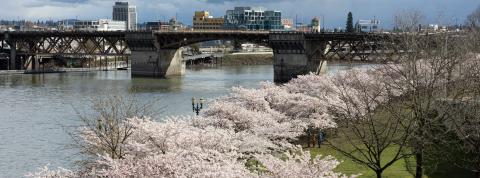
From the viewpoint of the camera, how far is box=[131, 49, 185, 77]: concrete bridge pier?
122 meters

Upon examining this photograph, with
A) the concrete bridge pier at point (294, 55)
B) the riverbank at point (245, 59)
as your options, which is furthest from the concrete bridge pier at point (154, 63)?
the riverbank at point (245, 59)

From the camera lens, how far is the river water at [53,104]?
133 feet

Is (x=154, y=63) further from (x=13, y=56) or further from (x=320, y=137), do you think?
(x=320, y=137)

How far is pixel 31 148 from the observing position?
142ft

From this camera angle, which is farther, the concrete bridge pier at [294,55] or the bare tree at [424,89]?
the concrete bridge pier at [294,55]

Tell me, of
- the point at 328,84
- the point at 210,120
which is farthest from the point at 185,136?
the point at 328,84

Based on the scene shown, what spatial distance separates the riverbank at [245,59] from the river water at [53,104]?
57095mm

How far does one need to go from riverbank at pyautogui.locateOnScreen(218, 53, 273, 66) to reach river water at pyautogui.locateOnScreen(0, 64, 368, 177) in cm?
5709

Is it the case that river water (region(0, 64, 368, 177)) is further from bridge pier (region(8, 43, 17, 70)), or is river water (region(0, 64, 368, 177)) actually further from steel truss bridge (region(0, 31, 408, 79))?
bridge pier (region(8, 43, 17, 70))

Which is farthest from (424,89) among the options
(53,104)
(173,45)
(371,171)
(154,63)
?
(173,45)

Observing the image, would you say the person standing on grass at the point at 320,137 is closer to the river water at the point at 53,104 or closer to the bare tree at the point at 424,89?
the bare tree at the point at 424,89

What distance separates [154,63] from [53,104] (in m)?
51.1

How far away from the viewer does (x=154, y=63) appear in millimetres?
122875

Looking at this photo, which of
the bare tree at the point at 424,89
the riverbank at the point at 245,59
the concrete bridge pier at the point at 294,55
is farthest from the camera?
the riverbank at the point at 245,59
